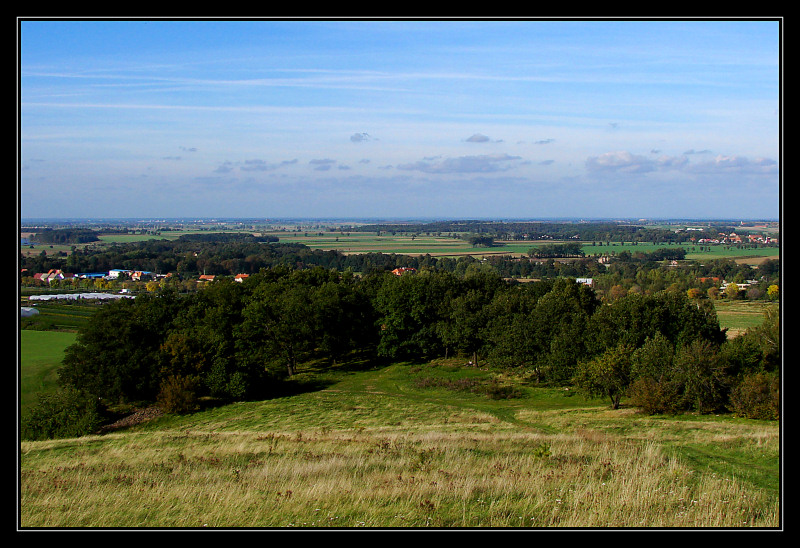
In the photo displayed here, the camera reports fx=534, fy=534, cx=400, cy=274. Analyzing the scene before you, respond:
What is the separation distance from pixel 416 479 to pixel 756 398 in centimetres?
2095

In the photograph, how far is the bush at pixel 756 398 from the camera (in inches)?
939

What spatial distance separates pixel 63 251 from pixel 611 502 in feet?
325

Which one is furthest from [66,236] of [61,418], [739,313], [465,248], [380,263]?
[739,313]

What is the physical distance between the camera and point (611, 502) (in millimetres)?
8586

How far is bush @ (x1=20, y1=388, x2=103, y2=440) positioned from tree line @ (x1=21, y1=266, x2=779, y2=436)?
0.22 metres

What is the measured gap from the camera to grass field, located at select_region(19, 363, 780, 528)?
8203 millimetres

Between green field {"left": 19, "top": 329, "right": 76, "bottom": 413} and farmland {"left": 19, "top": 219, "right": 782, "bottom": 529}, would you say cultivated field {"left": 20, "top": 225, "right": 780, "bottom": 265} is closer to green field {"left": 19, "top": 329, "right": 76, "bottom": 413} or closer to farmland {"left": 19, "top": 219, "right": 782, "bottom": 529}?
green field {"left": 19, "top": 329, "right": 76, "bottom": 413}

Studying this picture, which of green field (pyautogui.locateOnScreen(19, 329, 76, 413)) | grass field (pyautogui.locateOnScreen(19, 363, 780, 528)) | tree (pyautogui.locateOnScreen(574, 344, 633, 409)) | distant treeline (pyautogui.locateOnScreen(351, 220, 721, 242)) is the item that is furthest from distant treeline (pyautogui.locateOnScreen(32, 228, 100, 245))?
distant treeline (pyautogui.locateOnScreen(351, 220, 721, 242))

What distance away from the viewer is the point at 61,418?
2709cm

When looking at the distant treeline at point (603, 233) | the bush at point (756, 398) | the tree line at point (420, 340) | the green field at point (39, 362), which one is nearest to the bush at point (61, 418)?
the tree line at point (420, 340)

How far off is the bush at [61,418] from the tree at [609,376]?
26.4 meters

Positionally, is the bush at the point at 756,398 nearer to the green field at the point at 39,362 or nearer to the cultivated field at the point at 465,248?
the cultivated field at the point at 465,248

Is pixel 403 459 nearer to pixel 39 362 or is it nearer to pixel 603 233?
pixel 39 362
